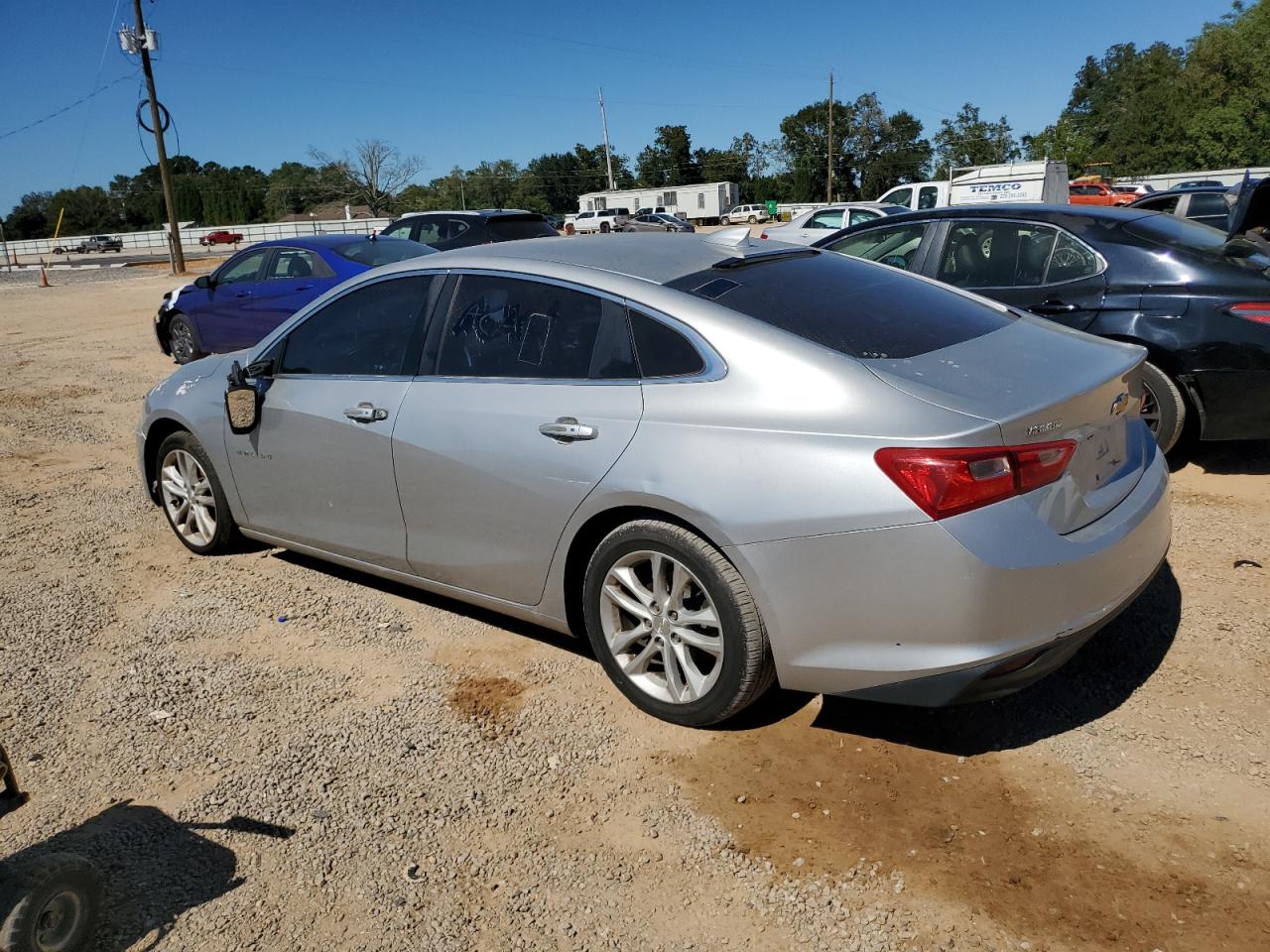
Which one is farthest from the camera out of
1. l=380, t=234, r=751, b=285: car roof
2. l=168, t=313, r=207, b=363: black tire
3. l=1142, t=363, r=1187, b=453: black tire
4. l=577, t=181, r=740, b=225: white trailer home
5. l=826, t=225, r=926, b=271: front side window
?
l=577, t=181, r=740, b=225: white trailer home

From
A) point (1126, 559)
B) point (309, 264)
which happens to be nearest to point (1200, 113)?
point (309, 264)

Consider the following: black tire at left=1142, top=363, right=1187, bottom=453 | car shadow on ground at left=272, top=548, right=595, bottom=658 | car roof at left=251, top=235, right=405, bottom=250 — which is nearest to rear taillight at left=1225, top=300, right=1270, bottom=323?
black tire at left=1142, top=363, right=1187, bottom=453

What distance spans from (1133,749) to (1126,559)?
2.06ft

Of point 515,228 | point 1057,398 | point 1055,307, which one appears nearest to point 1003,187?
point 515,228

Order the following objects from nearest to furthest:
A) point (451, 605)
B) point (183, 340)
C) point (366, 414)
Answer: point (366, 414)
point (451, 605)
point (183, 340)

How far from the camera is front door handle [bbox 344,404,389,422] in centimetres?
387

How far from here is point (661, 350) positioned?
3195 millimetres

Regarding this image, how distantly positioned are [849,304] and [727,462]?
867mm

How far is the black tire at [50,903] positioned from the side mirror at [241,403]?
96.1 inches

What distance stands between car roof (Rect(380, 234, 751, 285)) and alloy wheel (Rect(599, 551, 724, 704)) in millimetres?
1020

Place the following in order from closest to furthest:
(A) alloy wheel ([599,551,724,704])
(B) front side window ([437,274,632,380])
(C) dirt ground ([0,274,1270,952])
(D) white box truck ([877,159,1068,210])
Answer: (C) dirt ground ([0,274,1270,952]), (A) alloy wheel ([599,551,724,704]), (B) front side window ([437,274,632,380]), (D) white box truck ([877,159,1068,210])

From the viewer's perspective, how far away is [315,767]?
318 centimetres

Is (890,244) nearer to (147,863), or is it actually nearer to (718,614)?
(718,614)

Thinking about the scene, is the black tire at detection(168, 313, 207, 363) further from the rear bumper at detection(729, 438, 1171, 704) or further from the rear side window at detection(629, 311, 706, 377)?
the rear bumper at detection(729, 438, 1171, 704)
